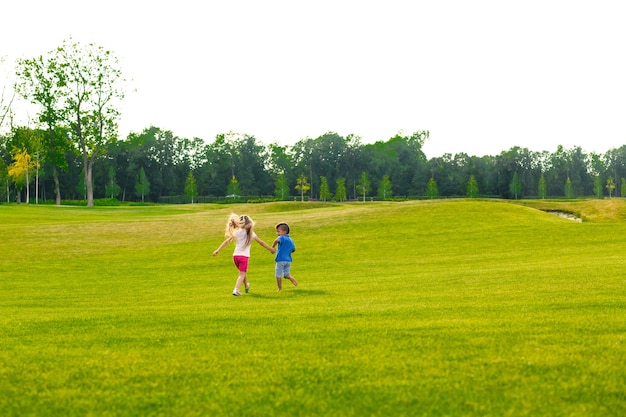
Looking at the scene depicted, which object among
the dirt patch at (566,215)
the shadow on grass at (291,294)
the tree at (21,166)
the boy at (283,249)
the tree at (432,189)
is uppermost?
the tree at (21,166)

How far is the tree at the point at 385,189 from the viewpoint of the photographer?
478 feet

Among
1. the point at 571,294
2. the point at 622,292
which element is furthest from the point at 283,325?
the point at 622,292

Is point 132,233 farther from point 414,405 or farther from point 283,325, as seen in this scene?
point 414,405

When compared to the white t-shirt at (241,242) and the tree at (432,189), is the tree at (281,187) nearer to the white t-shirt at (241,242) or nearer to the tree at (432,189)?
the tree at (432,189)

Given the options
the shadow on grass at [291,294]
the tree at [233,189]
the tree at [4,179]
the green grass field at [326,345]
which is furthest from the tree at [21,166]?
the shadow on grass at [291,294]

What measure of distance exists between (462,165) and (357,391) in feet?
540

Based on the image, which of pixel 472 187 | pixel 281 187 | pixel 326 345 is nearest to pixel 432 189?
pixel 472 187

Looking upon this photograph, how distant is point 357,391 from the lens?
20.6ft

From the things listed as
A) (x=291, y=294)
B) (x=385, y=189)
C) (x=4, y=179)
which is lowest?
(x=291, y=294)

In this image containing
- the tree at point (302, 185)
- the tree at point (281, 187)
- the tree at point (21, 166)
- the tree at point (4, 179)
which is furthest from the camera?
the tree at point (302, 185)

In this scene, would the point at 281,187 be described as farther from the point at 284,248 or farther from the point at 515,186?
the point at 284,248

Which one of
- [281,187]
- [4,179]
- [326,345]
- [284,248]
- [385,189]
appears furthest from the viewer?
[385,189]

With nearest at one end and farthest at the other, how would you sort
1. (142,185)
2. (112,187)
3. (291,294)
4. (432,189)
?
(291,294)
(432,189)
(112,187)
(142,185)

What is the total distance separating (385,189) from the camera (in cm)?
14625
